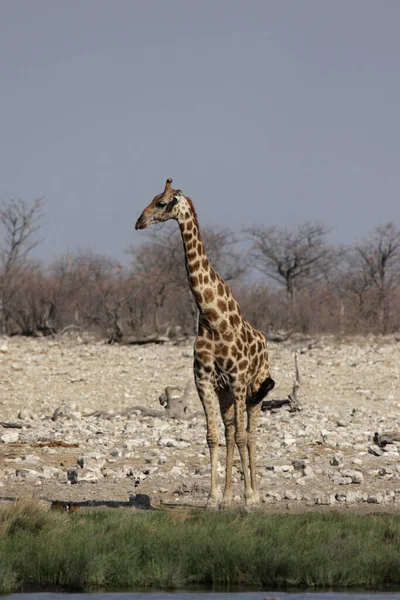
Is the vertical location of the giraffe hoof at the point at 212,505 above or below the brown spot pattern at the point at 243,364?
below

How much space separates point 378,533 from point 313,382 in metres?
13.7

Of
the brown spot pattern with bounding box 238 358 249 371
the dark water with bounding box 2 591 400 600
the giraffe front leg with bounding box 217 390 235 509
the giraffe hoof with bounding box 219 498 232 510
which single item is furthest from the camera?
the giraffe front leg with bounding box 217 390 235 509

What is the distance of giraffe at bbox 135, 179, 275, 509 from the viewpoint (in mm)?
10398

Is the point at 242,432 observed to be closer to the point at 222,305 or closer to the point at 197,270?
the point at 222,305

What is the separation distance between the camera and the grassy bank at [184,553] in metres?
8.27

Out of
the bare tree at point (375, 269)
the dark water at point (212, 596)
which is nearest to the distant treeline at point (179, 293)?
the bare tree at point (375, 269)

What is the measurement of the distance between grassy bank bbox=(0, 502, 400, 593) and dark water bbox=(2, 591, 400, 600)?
0.25 metres

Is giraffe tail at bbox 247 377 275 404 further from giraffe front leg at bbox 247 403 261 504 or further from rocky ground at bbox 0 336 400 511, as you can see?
rocky ground at bbox 0 336 400 511

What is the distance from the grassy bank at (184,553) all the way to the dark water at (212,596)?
25 centimetres

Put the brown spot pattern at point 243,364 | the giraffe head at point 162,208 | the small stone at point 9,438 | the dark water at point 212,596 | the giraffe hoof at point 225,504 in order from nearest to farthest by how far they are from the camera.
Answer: the dark water at point 212,596, the giraffe head at point 162,208, the brown spot pattern at point 243,364, the giraffe hoof at point 225,504, the small stone at point 9,438

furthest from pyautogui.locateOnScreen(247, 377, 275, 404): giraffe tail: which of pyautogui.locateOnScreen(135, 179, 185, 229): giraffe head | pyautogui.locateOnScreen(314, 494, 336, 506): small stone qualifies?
pyautogui.locateOnScreen(135, 179, 185, 229): giraffe head

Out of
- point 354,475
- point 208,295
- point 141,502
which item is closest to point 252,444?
point 141,502

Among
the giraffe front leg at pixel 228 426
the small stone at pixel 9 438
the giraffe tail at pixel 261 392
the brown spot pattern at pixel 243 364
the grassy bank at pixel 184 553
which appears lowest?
the grassy bank at pixel 184 553

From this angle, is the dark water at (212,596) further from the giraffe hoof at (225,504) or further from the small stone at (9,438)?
the small stone at (9,438)
